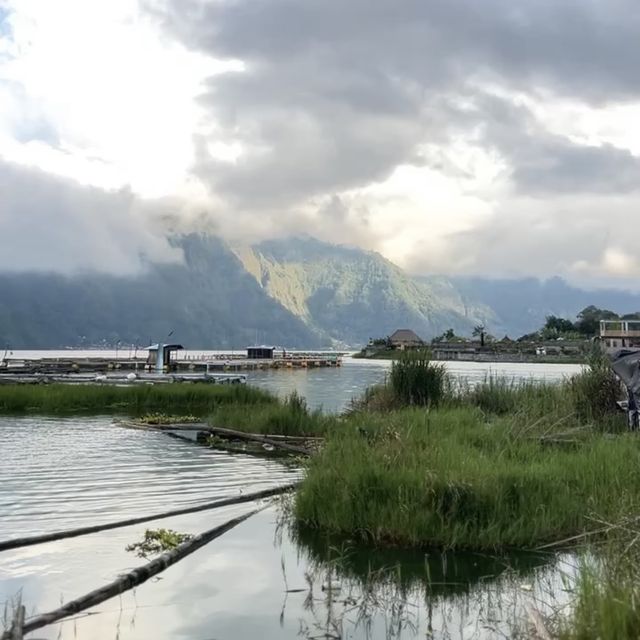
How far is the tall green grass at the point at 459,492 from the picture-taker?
8.83 meters

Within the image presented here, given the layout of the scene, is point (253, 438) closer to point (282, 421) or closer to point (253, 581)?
point (282, 421)

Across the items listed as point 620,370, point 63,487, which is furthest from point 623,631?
point 620,370

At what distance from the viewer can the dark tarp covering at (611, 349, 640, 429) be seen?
15.8 metres

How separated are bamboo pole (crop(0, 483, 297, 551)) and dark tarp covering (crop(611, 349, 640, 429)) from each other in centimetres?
802

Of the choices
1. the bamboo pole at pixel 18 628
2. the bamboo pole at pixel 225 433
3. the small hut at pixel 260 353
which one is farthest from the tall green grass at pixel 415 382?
the small hut at pixel 260 353

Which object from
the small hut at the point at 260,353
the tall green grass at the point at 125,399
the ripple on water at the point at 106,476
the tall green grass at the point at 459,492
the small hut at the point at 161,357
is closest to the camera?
the tall green grass at the point at 459,492

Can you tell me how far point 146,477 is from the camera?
564 inches

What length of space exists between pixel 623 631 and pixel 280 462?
40.1 ft

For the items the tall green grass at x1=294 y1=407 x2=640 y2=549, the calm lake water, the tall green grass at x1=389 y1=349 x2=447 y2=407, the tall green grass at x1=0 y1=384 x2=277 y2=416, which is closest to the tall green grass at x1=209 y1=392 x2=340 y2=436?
the tall green grass at x1=389 y1=349 x2=447 y2=407

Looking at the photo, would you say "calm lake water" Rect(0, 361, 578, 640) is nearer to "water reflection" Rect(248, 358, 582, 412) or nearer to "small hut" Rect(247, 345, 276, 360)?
"water reflection" Rect(248, 358, 582, 412)

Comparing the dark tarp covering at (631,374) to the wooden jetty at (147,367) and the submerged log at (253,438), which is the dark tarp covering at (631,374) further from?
the wooden jetty at (147,367)

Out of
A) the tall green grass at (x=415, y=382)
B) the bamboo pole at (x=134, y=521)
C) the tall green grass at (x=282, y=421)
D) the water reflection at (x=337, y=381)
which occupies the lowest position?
the water reflection at (x=337, y=381)

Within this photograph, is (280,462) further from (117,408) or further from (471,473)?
(117,408)

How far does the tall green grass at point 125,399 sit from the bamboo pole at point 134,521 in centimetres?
1624
